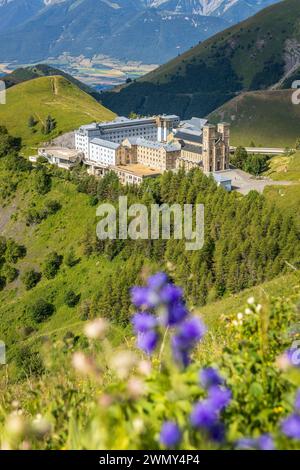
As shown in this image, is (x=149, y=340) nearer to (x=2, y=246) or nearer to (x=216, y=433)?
(x=216, y=433)

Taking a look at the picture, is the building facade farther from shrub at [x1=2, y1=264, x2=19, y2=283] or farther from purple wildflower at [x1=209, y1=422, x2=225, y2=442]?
purple wildflower at [x1=209, y1=422, x2=225, y2=442]

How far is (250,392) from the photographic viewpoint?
4.78 meters

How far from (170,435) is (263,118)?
13155 centimetres

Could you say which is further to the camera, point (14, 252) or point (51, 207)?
point (51, 207)

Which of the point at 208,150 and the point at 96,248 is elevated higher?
the point at 208,150

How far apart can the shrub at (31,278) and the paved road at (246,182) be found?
2217 centimetres

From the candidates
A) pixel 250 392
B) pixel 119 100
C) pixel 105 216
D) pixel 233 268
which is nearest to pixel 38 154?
pixel 105 216

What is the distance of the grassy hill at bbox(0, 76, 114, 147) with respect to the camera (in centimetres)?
9238

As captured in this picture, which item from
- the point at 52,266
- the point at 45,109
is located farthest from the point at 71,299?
the point at 45,109

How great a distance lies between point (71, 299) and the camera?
51000 mm

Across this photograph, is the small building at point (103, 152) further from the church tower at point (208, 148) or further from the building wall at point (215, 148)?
the building wall at point (215, 148)

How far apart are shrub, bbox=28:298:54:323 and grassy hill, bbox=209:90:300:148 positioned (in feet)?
254
